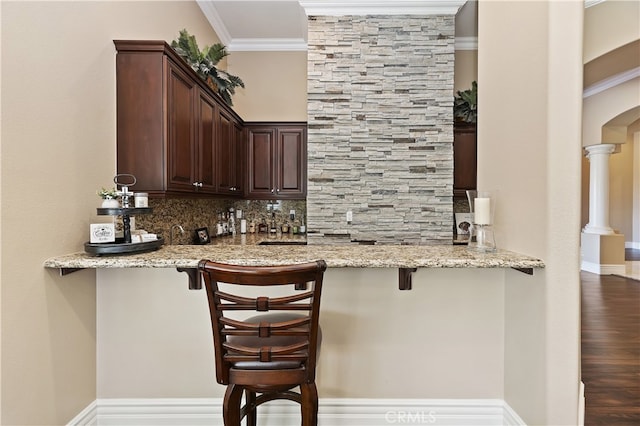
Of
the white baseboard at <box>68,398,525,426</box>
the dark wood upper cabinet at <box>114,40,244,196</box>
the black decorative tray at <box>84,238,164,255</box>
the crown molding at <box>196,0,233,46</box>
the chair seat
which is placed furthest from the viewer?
the crown molding at <box>196,0,233,46</box>

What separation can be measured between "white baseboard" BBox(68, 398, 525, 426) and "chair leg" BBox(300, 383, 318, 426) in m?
0.53

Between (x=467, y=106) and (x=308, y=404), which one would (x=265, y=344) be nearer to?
(x=308, y=404)

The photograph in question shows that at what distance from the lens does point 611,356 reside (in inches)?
110

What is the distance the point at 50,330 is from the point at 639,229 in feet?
39.5

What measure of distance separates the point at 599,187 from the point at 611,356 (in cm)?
454

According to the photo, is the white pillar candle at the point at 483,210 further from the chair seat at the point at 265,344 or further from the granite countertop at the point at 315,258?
the chair seat at the point at 265,344

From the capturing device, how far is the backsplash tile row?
3387 millimetres

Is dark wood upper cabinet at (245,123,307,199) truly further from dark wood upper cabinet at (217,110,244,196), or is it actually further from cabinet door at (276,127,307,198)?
dark wood upper cabinet at (217,110,244,196)

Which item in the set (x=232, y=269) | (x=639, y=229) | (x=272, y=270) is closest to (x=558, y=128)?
(x=272, y=270)

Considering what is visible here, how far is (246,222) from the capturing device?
468 centimetres

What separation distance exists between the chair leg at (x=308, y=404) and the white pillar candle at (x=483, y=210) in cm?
116

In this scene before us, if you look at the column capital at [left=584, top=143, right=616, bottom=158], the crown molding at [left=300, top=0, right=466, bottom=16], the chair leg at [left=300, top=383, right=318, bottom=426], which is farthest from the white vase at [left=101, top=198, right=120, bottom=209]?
the column capital at [left=584, top=143, right=616, bottom=158]

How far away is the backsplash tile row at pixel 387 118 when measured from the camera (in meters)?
3.39

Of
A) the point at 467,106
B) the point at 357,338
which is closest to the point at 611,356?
the point at 357,338
